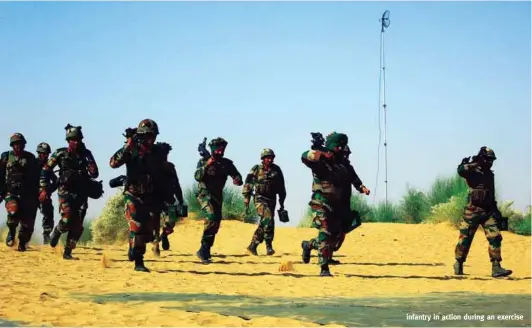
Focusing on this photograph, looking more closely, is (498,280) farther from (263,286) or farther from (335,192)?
(263,286)

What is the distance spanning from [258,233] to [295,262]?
6.19 ft

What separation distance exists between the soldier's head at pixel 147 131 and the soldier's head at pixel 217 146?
279cm

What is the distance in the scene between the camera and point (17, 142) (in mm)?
16297

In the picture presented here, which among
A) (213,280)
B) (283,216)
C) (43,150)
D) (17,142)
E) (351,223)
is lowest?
(213,280)

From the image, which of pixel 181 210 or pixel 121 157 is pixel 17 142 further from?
pixel 121 157

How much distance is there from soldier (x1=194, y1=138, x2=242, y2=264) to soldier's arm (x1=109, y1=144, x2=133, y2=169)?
3.01 m

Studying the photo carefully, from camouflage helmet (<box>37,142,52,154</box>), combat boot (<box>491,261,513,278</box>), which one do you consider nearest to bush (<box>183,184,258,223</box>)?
camouflage helmet (<box>37,142,52,154</box>)

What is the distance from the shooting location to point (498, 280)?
12.8 metres

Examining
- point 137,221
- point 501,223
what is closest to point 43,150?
point 137,221

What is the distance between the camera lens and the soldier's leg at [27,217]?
Answer: 16.7 meters

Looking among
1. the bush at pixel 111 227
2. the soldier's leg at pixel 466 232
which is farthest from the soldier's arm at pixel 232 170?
the bush at pixel 111 227

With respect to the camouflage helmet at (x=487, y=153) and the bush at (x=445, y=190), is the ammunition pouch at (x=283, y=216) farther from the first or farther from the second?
the bush at (x=445, y=190)

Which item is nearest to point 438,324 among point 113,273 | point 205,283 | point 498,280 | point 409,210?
point 205,283

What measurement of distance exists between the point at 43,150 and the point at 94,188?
186 inches
